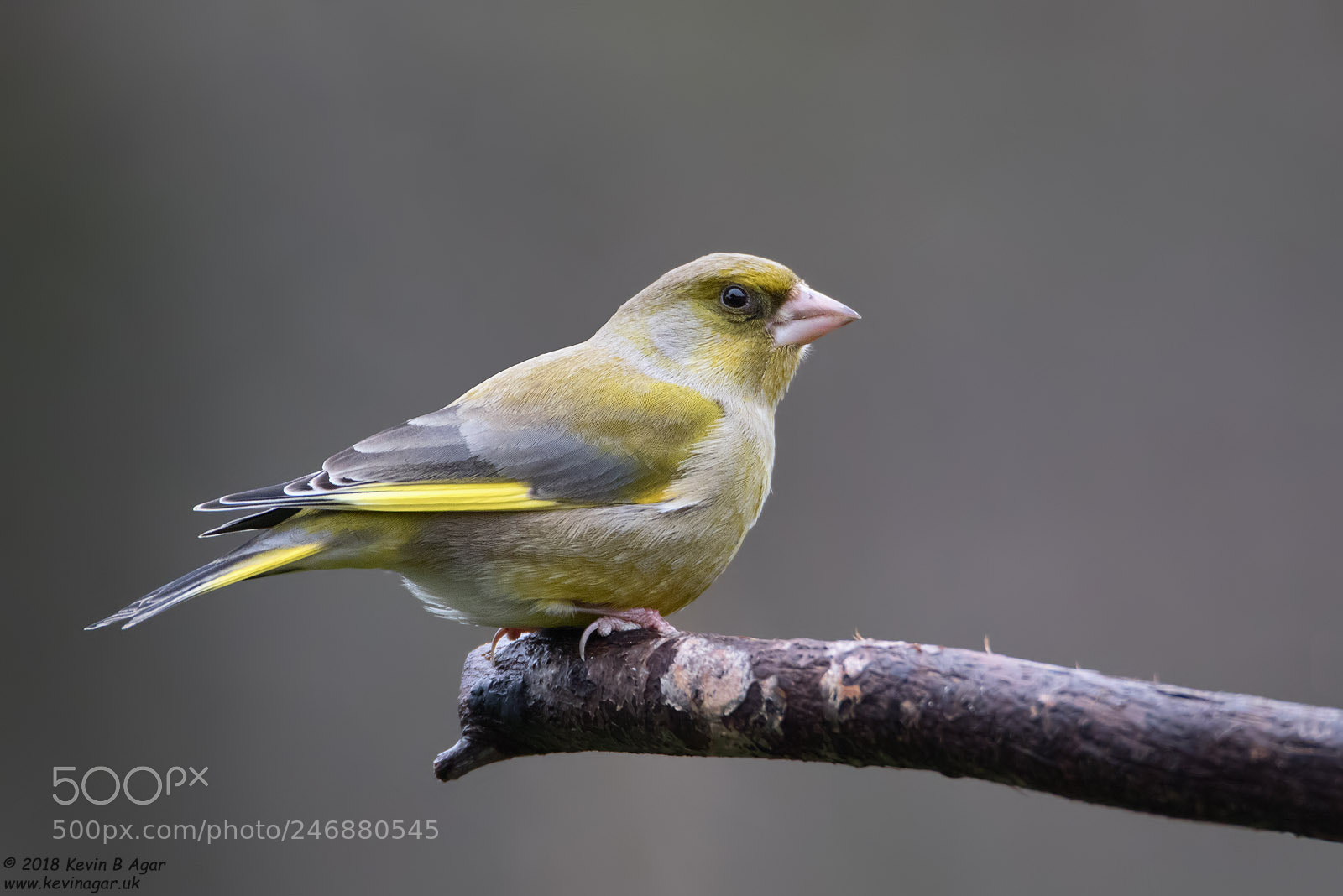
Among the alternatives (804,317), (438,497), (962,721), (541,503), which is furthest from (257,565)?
(804,317)

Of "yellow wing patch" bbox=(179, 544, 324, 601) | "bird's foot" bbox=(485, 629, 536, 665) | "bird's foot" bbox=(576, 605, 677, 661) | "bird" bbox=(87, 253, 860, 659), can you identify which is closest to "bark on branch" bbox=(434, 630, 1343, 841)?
"bird's foot" bbox=(576, 605, 677, 661)

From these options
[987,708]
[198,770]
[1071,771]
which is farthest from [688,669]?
[198,770]

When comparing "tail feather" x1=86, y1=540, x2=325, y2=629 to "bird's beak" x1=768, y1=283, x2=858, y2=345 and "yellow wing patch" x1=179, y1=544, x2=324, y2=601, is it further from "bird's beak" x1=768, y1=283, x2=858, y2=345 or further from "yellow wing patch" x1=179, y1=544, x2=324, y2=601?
"bird's beak" x1=768, y1=283, x2=858, y2=345

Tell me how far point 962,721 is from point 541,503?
3.84ft

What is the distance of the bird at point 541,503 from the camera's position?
8.48ft

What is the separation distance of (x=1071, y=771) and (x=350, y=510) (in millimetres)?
1646

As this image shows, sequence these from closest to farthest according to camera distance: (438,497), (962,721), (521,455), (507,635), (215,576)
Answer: (962,721)
(215,576)
(438,497)
(521,455)
(507,635)

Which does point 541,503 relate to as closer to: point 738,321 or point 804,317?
point 738,321

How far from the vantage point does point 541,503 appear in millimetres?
2672

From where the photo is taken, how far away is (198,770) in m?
5.23

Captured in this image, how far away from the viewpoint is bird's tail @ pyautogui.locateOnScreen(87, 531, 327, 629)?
2271 mm

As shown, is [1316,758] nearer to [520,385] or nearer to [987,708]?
[987,708]

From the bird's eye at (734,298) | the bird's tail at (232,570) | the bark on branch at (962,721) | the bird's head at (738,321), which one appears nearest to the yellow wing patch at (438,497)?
the bird's tail at (232,570)

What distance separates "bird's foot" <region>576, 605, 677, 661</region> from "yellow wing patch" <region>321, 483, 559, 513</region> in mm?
313
